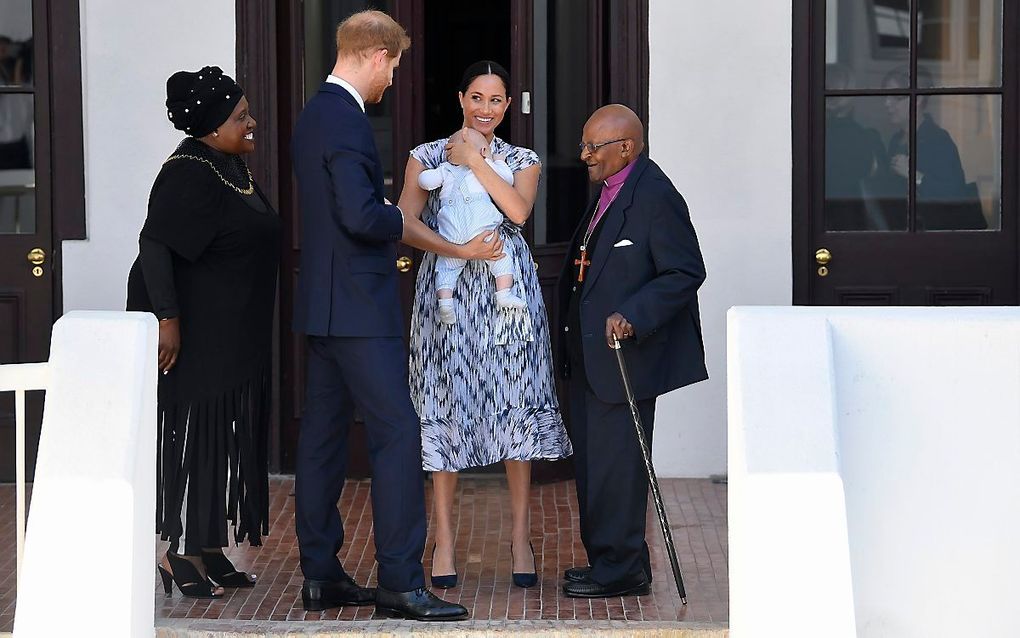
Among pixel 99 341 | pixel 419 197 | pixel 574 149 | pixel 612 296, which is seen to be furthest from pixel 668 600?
pixel 574 149

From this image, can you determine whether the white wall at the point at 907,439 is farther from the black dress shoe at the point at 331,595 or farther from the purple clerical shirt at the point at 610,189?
the black dress shoe at the point at 331,595

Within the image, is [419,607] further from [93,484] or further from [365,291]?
[93,484]

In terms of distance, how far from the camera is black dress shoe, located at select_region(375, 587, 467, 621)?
464 cm

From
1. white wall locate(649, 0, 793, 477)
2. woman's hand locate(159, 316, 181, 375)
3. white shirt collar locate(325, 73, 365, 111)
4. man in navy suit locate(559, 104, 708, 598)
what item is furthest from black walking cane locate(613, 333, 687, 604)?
white wall locate(649, 0, 793, 477)

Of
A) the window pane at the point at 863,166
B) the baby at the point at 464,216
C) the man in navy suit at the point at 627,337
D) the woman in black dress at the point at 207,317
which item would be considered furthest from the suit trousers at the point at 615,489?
the window pane at the point at 863,166

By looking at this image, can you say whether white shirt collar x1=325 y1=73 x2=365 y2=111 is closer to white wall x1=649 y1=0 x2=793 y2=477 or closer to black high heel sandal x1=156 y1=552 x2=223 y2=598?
black high heel sandal x1=156 y1=552 x2=223 y2=598

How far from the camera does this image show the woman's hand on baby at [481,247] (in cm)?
487

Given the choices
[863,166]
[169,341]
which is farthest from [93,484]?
[863,166]

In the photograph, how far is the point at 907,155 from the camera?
6.66 metres

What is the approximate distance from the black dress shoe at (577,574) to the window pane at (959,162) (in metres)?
2.62

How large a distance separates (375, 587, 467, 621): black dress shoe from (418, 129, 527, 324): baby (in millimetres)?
950

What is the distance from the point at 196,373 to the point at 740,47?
3.02 m

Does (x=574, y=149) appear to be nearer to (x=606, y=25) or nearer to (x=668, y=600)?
(x=606, y=25)

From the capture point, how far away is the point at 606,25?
263 inches
